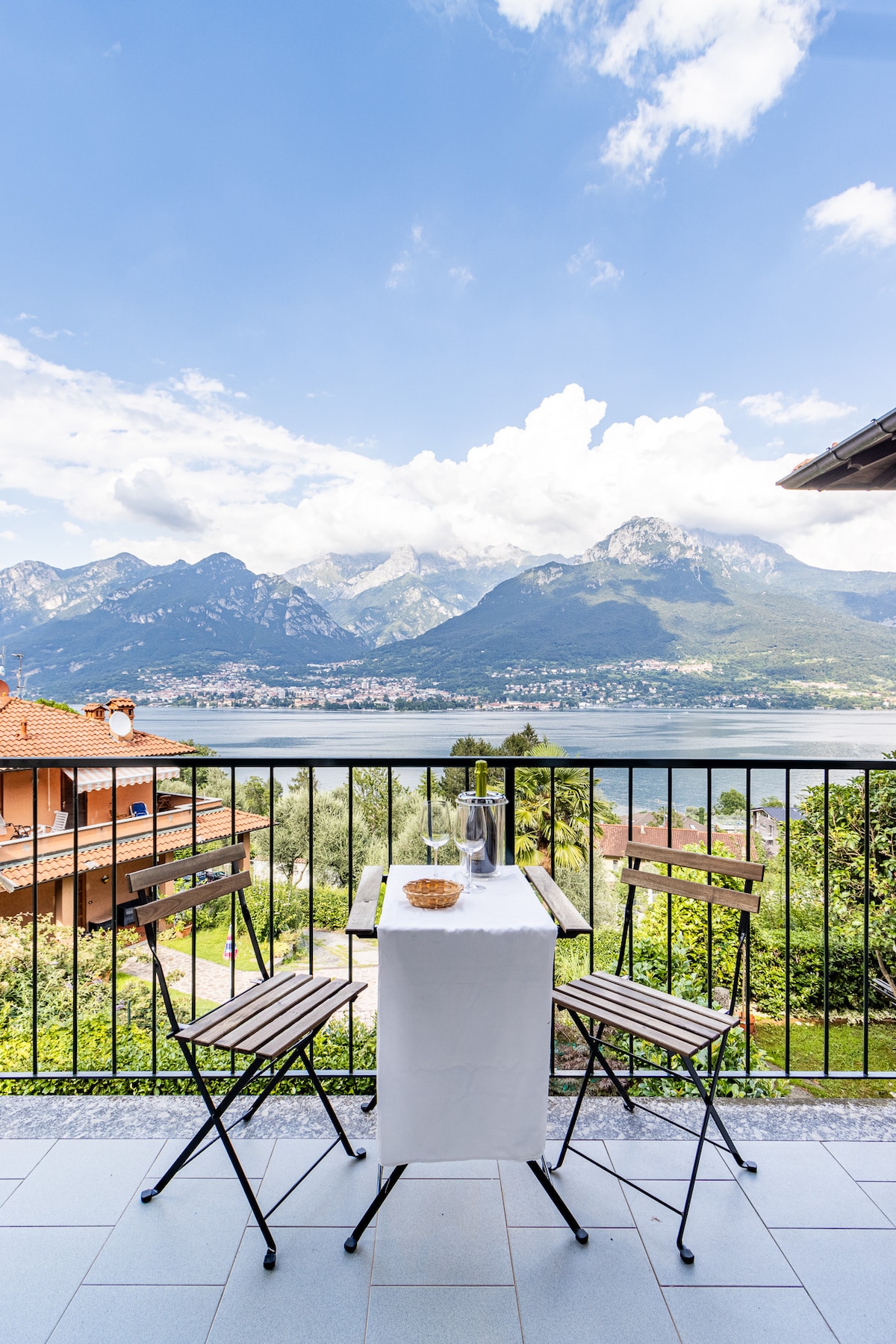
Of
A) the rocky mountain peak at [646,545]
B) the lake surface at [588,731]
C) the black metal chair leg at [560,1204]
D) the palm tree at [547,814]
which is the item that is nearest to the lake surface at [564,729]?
the lake surface at [588,731]

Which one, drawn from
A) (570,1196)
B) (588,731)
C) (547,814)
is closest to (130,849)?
(547,814)

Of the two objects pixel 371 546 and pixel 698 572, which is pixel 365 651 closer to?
pixel 698 572

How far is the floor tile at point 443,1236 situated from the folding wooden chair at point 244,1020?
0.24 metres

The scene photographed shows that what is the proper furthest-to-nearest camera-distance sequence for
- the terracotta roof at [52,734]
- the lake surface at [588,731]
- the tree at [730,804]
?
the lake surface at [588,731]
the tree at [730,804]
the terracotta roof at [52,734]

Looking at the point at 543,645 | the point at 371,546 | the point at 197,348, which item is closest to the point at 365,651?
the point at 543,645

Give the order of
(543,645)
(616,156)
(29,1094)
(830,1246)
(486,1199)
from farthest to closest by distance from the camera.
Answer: (543,645)
(616,156)
(29,1094)
(486,1199)
(830,1246)

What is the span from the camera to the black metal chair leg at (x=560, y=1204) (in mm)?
1594

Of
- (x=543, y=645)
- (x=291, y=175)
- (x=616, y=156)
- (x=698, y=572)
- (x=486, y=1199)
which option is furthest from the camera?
(x=698, y=572)

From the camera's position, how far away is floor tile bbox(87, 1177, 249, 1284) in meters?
1.50

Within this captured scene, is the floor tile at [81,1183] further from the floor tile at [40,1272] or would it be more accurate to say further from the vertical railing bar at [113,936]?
the vertical railing bar at [113,936]

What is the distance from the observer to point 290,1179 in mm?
1780

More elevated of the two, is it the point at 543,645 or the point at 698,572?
the point at 698,572

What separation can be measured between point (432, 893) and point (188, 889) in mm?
702

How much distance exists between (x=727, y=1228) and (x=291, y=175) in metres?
24.9
